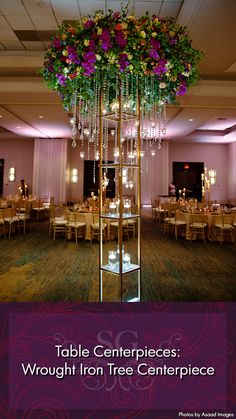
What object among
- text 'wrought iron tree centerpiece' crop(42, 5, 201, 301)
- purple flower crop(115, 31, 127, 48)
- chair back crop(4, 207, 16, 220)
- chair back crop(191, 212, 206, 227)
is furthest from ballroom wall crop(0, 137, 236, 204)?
purple flower crop(115, 31, 127, 48)

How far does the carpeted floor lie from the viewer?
152 inches

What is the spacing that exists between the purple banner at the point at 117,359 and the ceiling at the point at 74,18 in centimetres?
421

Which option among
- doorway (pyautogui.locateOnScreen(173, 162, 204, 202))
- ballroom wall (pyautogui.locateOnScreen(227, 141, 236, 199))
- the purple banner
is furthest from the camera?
doorway (pyautogui.locateOnScreen(173, 162, 204, 202))

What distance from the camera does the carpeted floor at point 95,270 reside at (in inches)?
152

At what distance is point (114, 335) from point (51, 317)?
37 centimetres

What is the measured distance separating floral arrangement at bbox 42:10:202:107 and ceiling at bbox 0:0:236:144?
1987mm

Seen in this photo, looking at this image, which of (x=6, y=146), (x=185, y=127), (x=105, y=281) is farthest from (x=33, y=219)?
(x=105, y=281)

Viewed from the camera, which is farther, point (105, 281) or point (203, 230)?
point (203, 230)

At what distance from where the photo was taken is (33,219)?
1192cm

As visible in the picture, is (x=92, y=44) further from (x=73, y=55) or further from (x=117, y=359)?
(x=117, y=359)

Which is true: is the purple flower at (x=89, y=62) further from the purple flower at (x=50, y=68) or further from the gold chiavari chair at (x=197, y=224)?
the gold chiavari chair at (x=197, y=224)

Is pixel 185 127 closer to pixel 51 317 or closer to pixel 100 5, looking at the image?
pixel 100 5

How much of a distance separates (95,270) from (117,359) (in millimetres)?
3553

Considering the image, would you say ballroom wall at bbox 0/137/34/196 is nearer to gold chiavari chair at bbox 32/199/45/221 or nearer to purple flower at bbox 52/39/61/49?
gold chiavari chair at bbox 32/199/45/221
